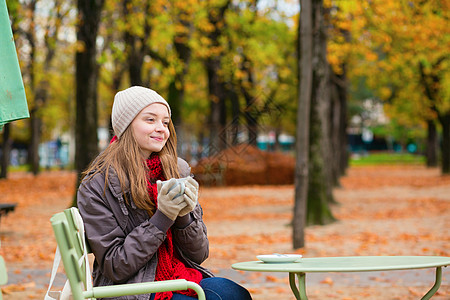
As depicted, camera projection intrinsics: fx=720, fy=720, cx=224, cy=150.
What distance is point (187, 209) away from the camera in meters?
3.16

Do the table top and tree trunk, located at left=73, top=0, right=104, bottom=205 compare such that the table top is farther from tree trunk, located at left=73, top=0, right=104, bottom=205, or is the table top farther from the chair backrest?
tree trunk, located at left=73, top=0, right=104, bottom=205

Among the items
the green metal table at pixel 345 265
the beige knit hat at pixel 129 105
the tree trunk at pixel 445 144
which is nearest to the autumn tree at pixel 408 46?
the tree trunk at pixel 445 144

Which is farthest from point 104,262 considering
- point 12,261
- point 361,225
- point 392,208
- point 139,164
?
point 392,208

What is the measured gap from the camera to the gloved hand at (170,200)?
308 cm

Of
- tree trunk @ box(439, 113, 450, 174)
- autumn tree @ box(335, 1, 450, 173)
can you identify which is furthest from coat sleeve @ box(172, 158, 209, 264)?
tree trunk @ box(439, 113, 450, 174)

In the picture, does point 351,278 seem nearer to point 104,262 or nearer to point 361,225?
point 104,262

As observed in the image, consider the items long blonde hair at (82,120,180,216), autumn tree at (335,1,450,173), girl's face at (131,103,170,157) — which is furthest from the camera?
autumn tree at (335,1,450,173)

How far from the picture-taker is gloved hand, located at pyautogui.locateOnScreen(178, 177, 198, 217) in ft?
10.1

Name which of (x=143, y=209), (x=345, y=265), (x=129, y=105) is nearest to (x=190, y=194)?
(x=143, y=209)

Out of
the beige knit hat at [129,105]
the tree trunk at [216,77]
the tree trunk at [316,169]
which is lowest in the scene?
the tree trunk at [316,169]

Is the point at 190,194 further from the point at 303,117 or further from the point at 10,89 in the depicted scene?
the point at 303,117

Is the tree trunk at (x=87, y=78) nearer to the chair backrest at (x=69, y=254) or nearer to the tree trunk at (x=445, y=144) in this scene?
the chair backrest at (x=69, y=254)

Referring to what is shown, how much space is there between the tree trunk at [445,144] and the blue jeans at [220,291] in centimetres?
3160

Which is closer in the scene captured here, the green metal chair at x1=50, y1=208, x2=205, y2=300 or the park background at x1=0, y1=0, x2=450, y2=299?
the green metal chair at x1=50, y1=208, x2=205, y2=300
